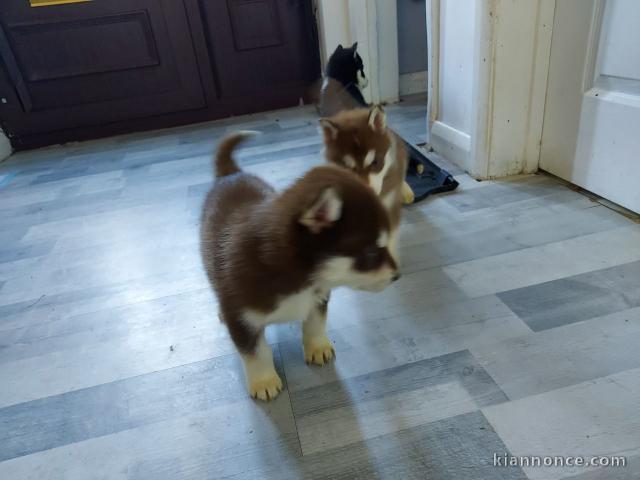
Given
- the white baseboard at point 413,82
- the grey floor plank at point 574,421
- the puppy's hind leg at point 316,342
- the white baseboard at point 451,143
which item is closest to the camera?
the grey floor plank at point 574,421

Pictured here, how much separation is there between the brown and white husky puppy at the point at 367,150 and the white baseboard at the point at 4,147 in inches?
107

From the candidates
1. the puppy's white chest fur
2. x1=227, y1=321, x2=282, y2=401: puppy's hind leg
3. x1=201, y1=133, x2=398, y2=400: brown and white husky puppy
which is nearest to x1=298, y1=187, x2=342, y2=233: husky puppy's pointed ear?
x1=201, y1=133, x2=398, y2=400: brown and white husky puppy

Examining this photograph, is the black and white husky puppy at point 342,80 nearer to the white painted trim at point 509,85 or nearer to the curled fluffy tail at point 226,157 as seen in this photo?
the white painted trim at point 509,85

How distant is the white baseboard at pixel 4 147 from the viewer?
2911 mm

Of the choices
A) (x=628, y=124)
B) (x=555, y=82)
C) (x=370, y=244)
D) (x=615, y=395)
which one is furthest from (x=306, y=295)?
(x=555, y=82)

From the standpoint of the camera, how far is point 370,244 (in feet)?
2.23

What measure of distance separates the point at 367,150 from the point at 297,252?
2.10 feet

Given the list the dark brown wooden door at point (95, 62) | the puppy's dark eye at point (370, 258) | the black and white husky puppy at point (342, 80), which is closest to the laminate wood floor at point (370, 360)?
the puppy's dark eye at point (370, 258)

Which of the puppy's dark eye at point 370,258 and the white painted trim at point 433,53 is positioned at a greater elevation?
the white painted trim at point 433,53

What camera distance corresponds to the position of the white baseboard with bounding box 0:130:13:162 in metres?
2.91

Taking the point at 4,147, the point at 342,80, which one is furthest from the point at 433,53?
the point at 4,147

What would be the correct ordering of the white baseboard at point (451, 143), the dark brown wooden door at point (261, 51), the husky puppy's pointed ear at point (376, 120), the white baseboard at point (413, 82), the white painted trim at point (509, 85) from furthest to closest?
the white baseboard at point (413, 82) < the dark brown wooden door at point (261, 51) < the white baseboard at point (451, 143) < the white painted trim at point (509, 85) < the husky puppy's pointed ear at point (376, 120)

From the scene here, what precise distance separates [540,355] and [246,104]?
293 cm

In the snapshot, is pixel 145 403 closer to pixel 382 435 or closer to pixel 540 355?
pixel 382 435
